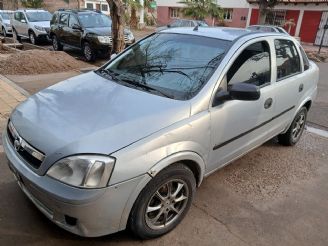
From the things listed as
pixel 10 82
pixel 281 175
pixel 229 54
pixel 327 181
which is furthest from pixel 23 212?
pixel 10 82

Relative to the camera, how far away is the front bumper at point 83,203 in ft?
7.41

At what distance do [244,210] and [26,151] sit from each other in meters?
2.15

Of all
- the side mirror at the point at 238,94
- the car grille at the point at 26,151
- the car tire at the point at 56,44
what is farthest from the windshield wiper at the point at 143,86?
the car tire at the point at 56,44

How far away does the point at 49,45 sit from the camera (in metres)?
16.3

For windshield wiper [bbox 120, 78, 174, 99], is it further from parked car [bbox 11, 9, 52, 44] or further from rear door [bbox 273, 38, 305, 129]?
parked car [bbox 11, 9, 52, 44]

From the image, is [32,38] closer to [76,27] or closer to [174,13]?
[76,27]

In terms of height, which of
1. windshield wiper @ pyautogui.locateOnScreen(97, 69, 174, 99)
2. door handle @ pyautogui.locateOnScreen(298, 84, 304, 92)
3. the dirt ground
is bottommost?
the dirt ground

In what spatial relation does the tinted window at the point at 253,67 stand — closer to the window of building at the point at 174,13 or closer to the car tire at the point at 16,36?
the car tire at the point at 16,36

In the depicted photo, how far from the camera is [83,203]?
7.38 feet

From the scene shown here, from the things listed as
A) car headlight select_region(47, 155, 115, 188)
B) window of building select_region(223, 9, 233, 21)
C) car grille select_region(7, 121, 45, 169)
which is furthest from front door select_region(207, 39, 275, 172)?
window of building select_region(223, 9, 233, 21)

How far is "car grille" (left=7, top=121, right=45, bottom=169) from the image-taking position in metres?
2.43

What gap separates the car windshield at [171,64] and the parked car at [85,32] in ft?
25.4

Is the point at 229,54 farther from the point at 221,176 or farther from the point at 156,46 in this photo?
the point at 221,176

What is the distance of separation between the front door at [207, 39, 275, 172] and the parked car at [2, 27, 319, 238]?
1cm
